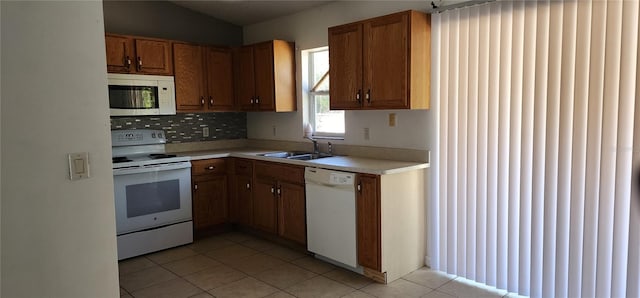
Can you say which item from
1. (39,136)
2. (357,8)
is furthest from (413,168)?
(39,136)

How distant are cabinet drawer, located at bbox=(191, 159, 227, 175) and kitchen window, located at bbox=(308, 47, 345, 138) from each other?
1.01m

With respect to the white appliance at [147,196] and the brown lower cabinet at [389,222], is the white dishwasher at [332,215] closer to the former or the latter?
the brown lower cabinet at [389,222]

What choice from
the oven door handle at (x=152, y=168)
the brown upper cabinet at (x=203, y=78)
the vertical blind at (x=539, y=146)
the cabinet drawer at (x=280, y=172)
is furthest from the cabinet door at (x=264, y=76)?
the vertical blind at (x=539, y=146)

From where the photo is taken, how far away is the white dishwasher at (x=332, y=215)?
11.1 feet

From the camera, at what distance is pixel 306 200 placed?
3.76 meters

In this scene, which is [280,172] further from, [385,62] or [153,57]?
[153,57]

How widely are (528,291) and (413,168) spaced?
1131mm

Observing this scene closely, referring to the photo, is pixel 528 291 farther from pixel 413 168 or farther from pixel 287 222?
pixel 287 222

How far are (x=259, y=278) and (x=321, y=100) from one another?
6.34 ft

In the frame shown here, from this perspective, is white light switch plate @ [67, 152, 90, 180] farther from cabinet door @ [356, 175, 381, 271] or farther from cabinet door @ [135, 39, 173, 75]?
cabinet door @ [135, 39, 173, 75]

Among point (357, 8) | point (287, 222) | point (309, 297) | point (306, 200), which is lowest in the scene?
point (309, 297)

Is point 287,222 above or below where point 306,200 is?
below

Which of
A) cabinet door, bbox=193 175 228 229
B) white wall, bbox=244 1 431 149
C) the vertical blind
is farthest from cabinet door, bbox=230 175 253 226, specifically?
the vertical blind

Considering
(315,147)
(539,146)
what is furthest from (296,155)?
(539,146)
